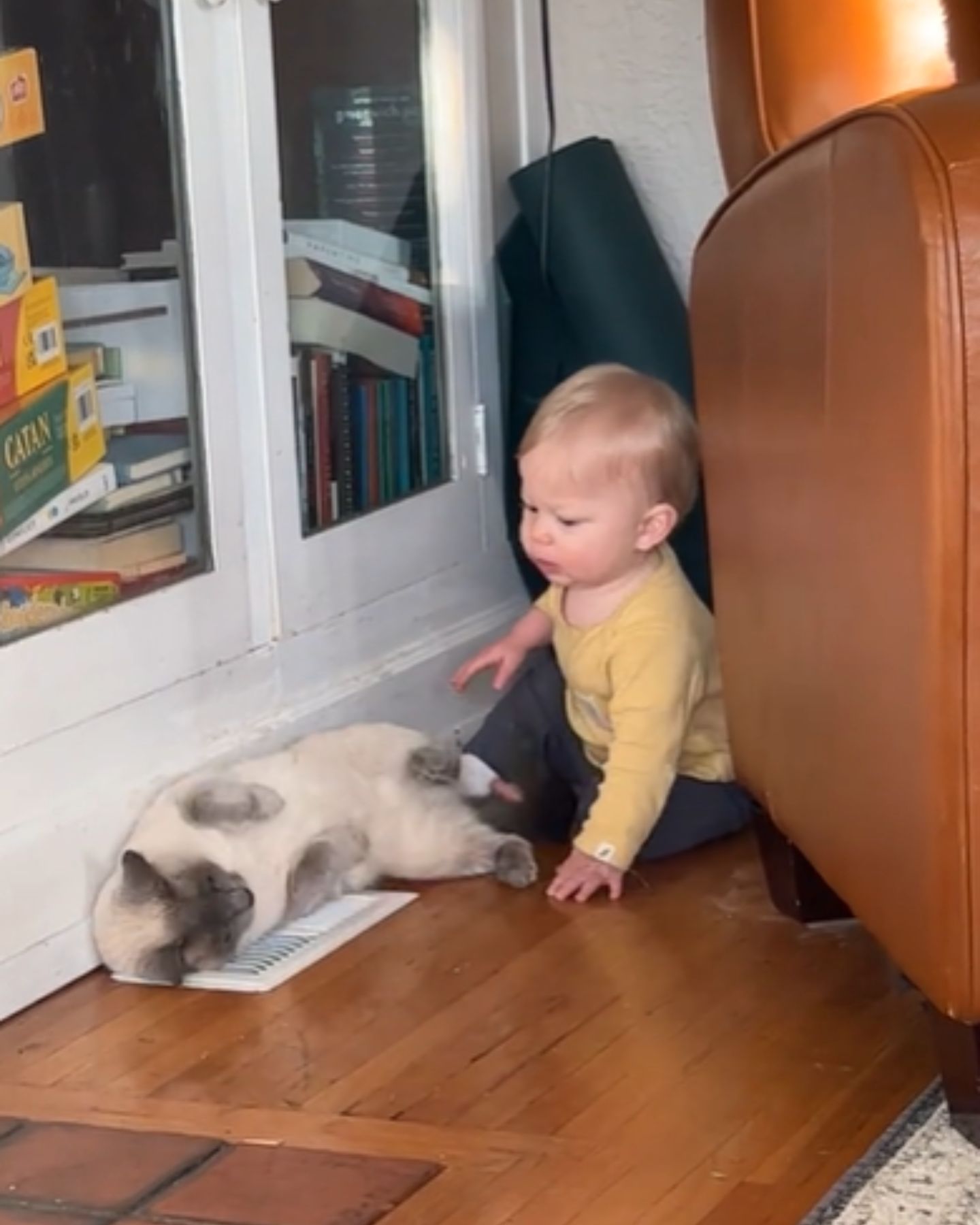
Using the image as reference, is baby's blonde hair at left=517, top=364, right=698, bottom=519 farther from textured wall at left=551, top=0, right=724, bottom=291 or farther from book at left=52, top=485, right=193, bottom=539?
textured wall at left=551, top=0, right=724, bottom=291

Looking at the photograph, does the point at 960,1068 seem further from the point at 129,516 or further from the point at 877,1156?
the point at 129,516

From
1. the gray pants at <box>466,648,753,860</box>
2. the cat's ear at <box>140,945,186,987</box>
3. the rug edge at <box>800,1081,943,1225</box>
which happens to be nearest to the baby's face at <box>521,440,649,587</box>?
the gray pants at <box>466,648,753,860</box>

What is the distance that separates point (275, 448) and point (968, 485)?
3.09 ft

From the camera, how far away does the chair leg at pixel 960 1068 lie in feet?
3.99

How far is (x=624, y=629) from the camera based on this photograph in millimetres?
1818

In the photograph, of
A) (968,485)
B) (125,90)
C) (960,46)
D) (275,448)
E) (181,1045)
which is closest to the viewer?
(968,485)

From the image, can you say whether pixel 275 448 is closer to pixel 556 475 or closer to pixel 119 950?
pixel 556 475

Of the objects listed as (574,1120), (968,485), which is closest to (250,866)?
(574,1120)

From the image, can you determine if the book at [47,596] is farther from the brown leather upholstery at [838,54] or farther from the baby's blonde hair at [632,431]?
the brown leather upholstery at [838,54]

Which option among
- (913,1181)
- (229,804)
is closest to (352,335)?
(229,804)

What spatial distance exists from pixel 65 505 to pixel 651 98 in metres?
0.91

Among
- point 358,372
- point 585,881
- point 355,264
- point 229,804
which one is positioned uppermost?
point 355,264

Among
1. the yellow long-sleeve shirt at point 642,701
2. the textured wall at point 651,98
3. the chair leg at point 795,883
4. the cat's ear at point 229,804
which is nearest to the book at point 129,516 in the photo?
the cat's ear at point 229,804

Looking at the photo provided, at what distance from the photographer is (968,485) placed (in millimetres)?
1044
